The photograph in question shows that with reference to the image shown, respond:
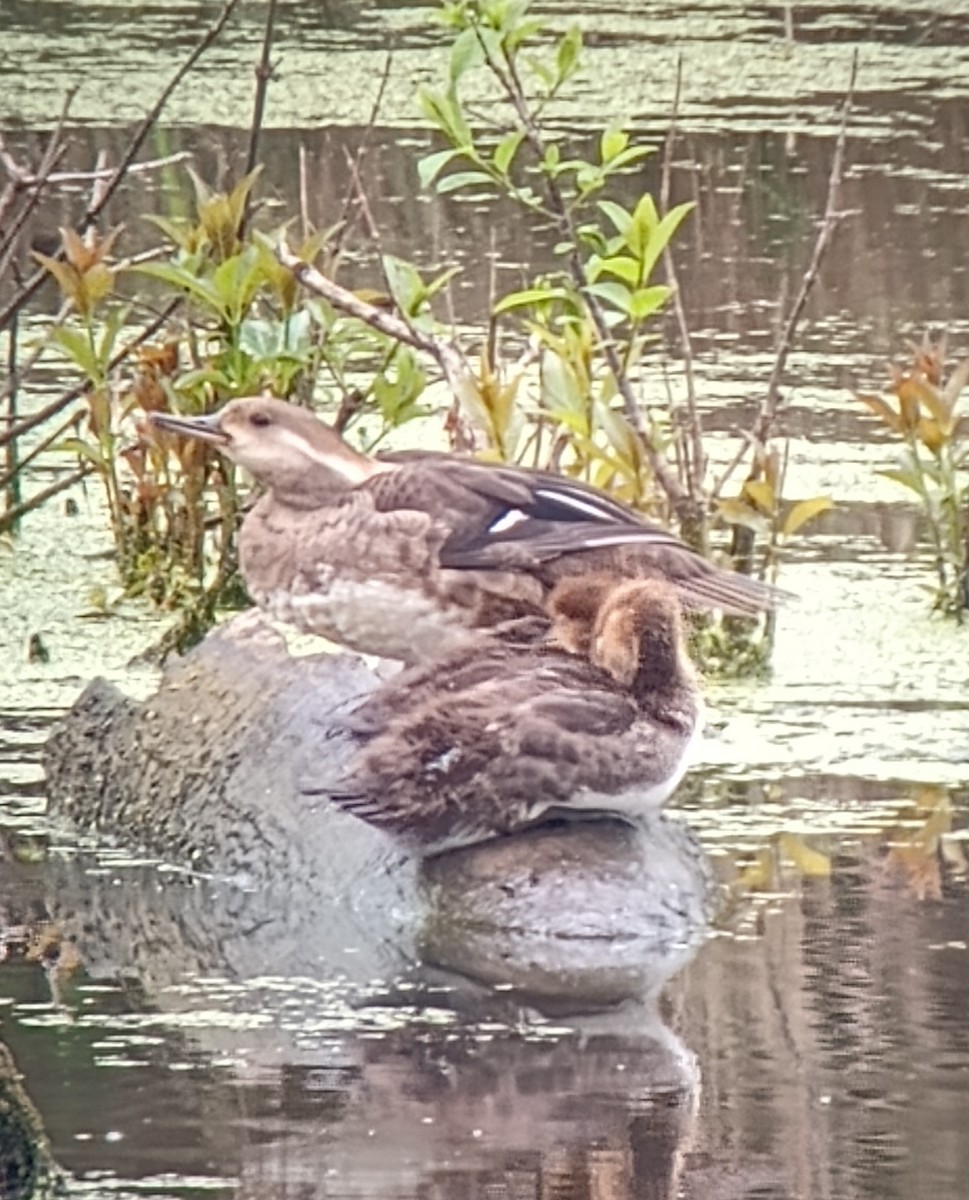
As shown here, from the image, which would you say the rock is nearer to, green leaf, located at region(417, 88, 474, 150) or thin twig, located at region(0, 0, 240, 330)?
thin twig, located at region(0, 0, 240, 330)

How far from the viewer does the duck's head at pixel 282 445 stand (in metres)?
6.28

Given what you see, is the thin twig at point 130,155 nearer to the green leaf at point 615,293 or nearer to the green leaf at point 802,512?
the green leaf at point 615,293

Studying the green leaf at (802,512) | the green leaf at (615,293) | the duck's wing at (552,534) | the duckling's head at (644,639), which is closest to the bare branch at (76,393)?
the green leaf at (615,293)

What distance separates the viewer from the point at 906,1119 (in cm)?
448

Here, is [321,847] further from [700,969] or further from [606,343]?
[606,343]

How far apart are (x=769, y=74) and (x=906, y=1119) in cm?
914

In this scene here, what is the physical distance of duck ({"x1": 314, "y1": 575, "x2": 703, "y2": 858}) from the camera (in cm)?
544

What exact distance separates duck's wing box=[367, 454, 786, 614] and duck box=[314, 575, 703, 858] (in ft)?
0.84

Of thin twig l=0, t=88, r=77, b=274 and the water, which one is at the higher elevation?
thin twig l=0, t=88, r=77, b=274

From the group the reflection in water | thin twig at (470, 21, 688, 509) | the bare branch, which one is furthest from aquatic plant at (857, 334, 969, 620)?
the reflection in water

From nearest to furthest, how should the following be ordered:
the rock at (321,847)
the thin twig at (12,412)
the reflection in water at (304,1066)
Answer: the reflection in water at (304,1066)
the rock at (321,847)
the thin twig at (12,412)

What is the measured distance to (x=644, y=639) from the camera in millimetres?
5543

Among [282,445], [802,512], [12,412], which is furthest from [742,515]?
[12,412]

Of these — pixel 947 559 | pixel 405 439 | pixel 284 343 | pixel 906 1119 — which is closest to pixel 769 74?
pixel 405 439
